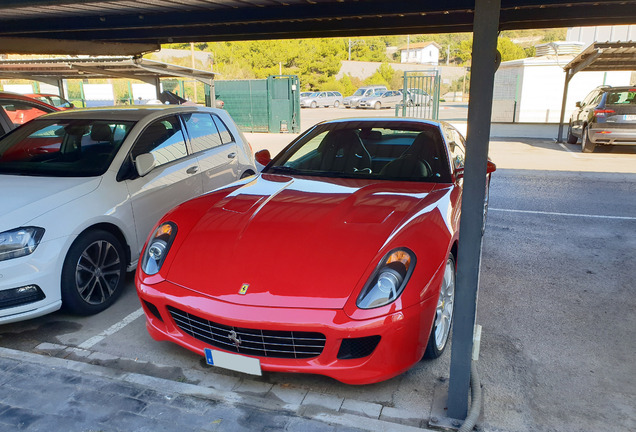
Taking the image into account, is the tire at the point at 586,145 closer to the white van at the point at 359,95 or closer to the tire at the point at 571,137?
the tire at the point at 571,137

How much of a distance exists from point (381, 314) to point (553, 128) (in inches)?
807

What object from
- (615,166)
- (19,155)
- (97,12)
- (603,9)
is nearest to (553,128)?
(615,166)

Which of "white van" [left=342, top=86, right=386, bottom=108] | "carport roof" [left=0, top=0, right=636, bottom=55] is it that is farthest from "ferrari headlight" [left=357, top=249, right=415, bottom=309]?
"white van" [left=342, top=86, right=386, bottom=108]

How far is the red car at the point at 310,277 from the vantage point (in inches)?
106

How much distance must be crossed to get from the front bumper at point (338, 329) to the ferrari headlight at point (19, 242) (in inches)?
52.2

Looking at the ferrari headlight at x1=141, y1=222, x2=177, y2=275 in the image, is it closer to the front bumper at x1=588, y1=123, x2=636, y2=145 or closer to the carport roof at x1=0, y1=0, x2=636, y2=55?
the carport roof at x1=0, y1=0, x2=636, y2=55

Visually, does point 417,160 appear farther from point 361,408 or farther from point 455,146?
point 361,408

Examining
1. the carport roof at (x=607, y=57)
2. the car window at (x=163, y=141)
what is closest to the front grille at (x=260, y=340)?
the car window at (x=163, y=141)

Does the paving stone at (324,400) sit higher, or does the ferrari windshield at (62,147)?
the ferrari windshield at (62,147)

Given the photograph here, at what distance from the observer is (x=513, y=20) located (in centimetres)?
616

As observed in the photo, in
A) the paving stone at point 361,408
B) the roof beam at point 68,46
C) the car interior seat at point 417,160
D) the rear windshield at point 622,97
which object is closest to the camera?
the paving stone at point 361,408

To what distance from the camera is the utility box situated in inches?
757

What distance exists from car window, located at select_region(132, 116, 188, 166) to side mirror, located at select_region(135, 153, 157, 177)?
157 millimetres

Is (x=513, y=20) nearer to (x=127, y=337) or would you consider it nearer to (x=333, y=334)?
(x=333, y=334)
